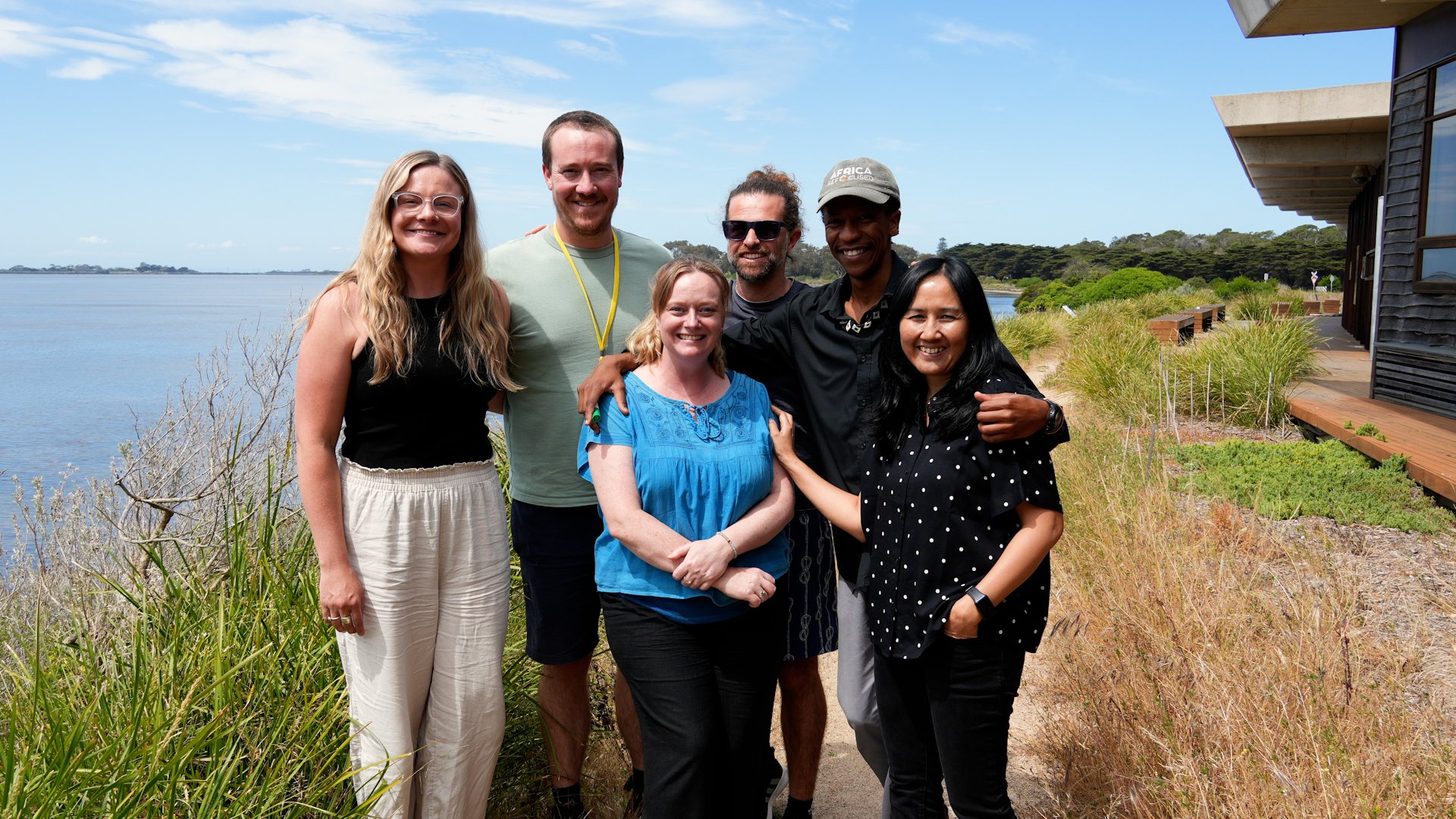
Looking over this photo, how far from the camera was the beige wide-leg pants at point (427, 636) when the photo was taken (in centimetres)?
267

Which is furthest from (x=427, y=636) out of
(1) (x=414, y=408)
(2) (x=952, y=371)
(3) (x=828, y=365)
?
(2) (x=952, y=371)

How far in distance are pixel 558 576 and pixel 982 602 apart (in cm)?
146

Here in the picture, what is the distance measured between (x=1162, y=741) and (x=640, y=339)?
198cm

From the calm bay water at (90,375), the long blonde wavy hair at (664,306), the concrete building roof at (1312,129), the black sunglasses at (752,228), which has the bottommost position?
the calm bay water at (90,375)

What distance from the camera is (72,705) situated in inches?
106

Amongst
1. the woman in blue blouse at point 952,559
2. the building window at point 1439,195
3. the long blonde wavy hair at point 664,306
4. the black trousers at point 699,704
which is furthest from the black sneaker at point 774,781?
the building window at point 1439,195

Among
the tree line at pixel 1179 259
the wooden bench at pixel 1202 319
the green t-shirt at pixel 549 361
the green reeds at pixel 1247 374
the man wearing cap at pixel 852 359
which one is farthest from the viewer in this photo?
the tree line at pixel 1179 259

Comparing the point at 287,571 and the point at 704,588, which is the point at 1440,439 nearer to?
the point at 704,588

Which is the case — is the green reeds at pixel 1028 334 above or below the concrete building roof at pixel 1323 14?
below

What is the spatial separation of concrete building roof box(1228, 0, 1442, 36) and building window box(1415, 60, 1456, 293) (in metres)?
0.77

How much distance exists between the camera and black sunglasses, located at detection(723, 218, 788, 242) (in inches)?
143

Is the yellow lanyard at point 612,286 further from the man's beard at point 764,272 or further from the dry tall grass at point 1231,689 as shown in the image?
the dry tall grass at point 1231,689

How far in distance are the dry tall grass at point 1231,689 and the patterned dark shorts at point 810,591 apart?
962 mm

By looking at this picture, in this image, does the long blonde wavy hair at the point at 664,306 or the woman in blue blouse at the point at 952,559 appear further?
the long blonde wavy hair at the point at 664,306
